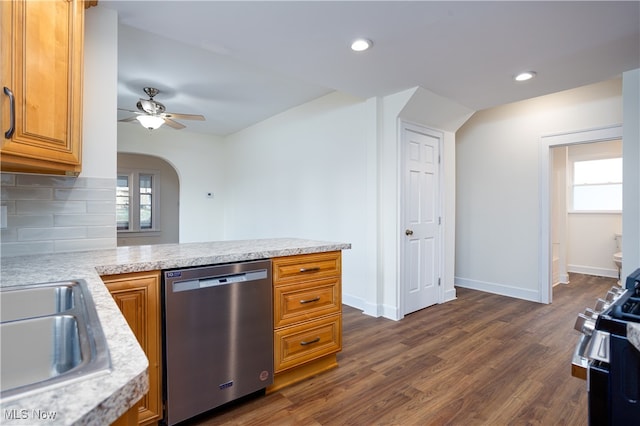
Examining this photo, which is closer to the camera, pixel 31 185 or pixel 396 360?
pixel 31 185

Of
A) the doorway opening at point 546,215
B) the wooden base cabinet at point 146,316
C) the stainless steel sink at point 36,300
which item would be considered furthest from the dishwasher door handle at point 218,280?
the doorway opening at point 546,215

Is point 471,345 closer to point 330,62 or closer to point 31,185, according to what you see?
point 330,62

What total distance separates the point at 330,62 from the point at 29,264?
2.33 metres

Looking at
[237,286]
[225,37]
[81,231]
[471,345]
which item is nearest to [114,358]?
[237,286]

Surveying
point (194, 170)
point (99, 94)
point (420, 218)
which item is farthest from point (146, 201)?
point (420, 218)

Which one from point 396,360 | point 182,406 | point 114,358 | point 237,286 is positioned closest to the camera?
point 114,358

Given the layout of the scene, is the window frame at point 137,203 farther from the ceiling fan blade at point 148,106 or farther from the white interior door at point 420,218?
the white interior door at point 420,218

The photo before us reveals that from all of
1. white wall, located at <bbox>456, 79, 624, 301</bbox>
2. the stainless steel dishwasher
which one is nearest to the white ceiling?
white wall, located at <bbox>456, 79, 624, 301</bbox>

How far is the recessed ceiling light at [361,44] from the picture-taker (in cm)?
224

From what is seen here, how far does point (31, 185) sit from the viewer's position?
1798 mm

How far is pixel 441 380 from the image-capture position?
215 cm

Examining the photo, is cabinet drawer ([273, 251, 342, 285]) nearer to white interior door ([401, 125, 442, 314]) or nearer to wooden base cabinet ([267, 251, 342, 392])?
wooden base cabinet ([267, 251, 342, 392])

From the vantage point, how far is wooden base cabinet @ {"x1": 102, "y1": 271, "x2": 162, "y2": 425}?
147 cm

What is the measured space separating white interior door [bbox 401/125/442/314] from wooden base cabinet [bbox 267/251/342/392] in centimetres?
139
